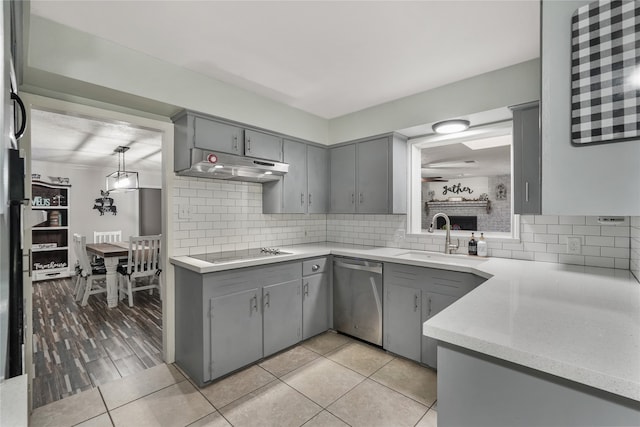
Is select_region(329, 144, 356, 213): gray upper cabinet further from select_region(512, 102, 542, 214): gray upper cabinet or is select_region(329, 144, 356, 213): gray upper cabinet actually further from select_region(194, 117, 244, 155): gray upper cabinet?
select_region(512, 102, 542, 214): gray upper cabinet

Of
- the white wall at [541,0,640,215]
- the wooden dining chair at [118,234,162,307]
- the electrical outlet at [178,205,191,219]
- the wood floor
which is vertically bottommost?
the wood floor

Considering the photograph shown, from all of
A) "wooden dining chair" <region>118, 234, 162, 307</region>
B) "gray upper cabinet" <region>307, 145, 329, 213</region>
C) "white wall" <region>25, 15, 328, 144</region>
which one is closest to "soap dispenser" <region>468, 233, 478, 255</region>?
"gray upper cabinet" <region>307, 145, 329, 213</region>

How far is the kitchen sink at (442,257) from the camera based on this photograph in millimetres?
2412

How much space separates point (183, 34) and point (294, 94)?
3.79ft

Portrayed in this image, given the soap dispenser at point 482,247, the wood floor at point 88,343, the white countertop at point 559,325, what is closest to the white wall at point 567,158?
the white countertop at point 559,325

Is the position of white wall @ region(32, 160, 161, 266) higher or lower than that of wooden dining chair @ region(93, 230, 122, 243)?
higher

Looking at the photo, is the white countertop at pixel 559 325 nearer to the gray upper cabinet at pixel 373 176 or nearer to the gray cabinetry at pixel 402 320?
the gray cabinetry at pixel 402 320

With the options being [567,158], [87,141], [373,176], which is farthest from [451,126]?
[87,141]

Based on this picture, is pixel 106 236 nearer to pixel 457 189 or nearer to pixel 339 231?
pixel 339 231

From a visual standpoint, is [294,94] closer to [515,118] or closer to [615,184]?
[515,118]

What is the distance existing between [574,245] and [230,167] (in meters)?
2.77

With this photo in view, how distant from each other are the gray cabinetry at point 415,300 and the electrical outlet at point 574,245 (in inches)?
30.6

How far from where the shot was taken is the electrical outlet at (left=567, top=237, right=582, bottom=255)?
2.20m

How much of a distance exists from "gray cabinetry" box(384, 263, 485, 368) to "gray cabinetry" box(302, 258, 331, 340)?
670 mm
